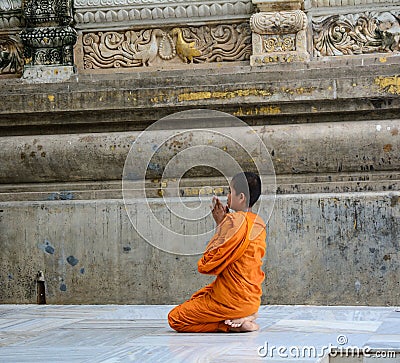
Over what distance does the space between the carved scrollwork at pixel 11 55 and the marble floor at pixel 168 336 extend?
1.89m

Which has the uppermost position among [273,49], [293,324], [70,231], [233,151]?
[273,49]

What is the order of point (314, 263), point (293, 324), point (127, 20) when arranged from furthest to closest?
1. point (127, 20)
2. point (314, 263)
3. point (293, 324)

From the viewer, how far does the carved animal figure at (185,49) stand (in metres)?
7.03

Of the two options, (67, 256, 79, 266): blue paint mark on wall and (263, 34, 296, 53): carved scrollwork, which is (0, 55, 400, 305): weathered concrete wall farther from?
(263, 34, 296, 53): carved scrollwork

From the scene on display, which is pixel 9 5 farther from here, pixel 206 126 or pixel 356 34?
pixel 356 34

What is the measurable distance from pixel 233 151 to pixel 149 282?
1132 mm

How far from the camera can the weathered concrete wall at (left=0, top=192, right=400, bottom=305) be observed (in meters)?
6.47

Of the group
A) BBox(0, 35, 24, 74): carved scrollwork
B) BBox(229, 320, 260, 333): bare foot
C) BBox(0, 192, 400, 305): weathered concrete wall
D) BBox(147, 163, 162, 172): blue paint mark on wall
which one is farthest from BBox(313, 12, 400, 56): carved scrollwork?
BBox(229, 320, 260, 333): bare foot

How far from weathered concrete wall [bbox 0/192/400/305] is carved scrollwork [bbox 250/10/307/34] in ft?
4.04

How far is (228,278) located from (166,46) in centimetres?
241

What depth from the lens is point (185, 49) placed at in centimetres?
704

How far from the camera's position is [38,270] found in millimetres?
6859

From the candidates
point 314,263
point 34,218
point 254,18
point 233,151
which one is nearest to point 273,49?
point 254,18

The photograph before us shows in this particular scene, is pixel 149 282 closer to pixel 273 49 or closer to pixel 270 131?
pixel 270 131
